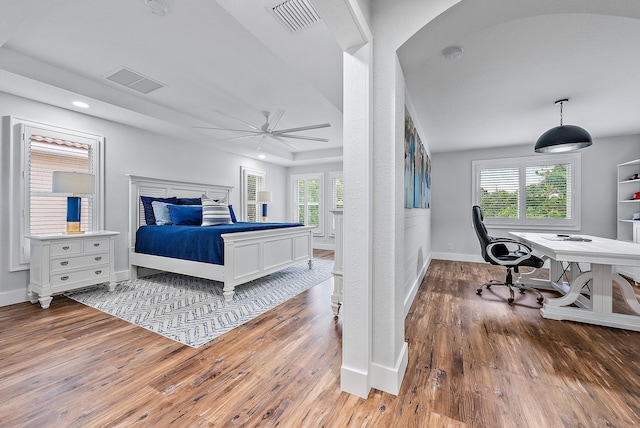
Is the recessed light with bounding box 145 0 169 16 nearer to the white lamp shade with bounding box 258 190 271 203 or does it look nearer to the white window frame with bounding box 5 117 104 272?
the white window frame with bounding box 5 117 104 272

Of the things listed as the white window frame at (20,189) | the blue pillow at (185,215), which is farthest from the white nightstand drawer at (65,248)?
the blue pillow at (185,215)

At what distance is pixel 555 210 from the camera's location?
16.5ft

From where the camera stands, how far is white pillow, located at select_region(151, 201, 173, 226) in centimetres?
419

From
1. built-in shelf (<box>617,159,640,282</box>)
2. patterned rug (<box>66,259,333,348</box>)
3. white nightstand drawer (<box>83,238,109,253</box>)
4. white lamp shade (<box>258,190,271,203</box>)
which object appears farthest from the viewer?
white lamp shade (<box>258,190,271,203</box>)

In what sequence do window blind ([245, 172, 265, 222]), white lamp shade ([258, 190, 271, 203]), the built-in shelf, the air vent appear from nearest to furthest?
the air vent < the built-in shelf < white lamp shade ([258, 190, 271, 203]) < window blind ([245, 172, 265, 222])

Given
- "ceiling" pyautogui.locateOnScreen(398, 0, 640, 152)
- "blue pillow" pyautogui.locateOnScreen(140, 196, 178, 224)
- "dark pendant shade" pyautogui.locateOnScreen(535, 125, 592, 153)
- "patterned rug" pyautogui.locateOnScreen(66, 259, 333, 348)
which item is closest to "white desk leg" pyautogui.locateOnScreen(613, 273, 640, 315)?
"dark pendant shade" pyautogui.locateOnScreen(535, 125, 592, 153)

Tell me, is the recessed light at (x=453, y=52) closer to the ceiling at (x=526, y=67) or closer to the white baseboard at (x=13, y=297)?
the ceiling at (x=526, y=67)

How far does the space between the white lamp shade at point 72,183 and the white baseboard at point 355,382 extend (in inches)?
138

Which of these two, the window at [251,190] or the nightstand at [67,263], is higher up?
the window at [251,190]

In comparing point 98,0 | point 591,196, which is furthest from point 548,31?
point 591,196

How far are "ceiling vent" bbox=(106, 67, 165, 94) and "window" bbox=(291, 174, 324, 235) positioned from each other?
14.9 ft

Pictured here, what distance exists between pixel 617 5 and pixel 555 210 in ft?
15.3

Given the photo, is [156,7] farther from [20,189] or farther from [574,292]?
[574,292]

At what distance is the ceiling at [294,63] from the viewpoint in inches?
72.9
